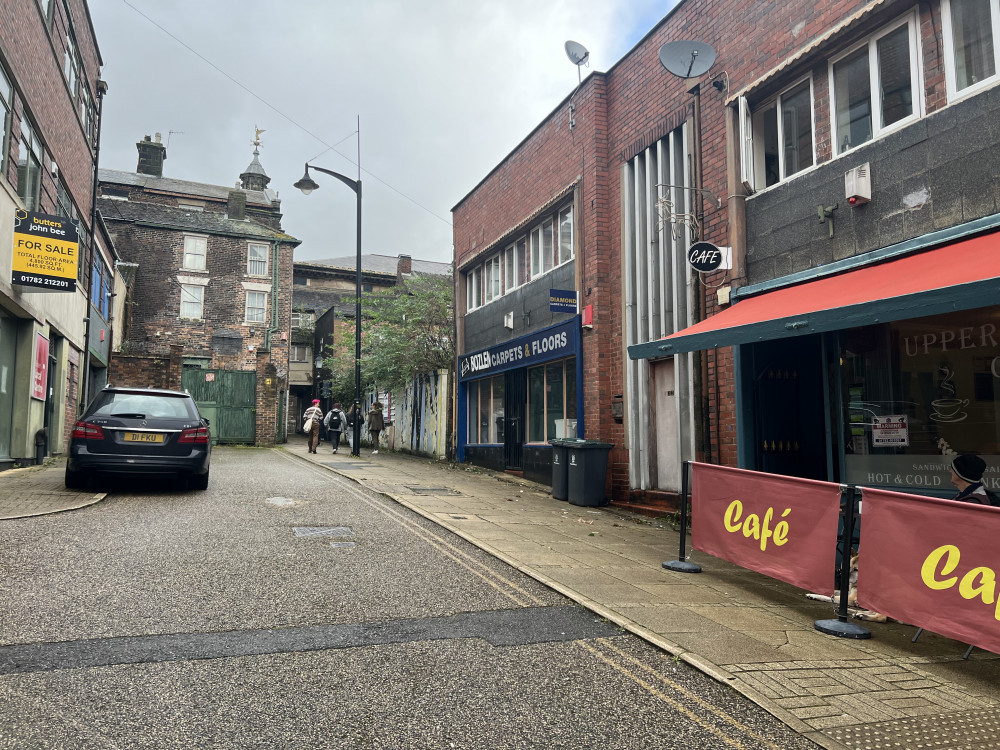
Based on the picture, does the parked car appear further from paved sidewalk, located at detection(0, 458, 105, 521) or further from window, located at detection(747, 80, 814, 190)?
window, located at detection(747, 80, 814, 190)

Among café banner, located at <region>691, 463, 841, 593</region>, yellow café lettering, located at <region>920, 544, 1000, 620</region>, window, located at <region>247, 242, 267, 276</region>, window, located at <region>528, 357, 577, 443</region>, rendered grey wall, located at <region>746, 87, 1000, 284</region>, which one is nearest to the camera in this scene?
yellow café lettering, located at <region>920, 544, 1000, 620</region>

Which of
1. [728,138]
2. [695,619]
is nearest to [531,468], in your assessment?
[728,138]

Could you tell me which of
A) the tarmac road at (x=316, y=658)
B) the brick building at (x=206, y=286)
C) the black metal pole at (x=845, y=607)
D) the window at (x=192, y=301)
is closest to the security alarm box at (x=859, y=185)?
the black metal pole at (x=845, y=607)

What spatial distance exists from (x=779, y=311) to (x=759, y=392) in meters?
2.11

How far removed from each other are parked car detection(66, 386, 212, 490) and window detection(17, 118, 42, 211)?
16.3ft

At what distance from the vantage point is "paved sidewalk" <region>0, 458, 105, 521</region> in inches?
314

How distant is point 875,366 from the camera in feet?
25.3

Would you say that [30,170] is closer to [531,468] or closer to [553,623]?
[531,468]

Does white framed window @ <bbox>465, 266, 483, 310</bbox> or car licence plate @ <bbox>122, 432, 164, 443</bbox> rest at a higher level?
white framed window @ <bbox>465, 266, 483, 310</bbox>

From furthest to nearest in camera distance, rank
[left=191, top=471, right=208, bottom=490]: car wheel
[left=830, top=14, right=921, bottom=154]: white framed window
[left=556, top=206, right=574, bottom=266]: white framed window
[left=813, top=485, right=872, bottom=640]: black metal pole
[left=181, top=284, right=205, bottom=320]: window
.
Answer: [left=181, top=284, right=205, bottom=320]: window, [left=556, top=206, right=574, bottom=266]: white framed window, [left=191, top=471, right=208, bottom=490]: car wheel, [left=830, top=14, right=921, bottom=154]: white framed window, [left=813, top=485, right=872, bottom=640]: black metal pole

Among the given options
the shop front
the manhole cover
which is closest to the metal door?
the shop front

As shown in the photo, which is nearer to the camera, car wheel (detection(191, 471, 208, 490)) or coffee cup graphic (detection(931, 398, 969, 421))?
coffee cup graphic (detection(931, 398, 969, 421))

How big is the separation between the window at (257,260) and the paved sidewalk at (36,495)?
22.4 meters

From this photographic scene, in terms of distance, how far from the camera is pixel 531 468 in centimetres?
1445
